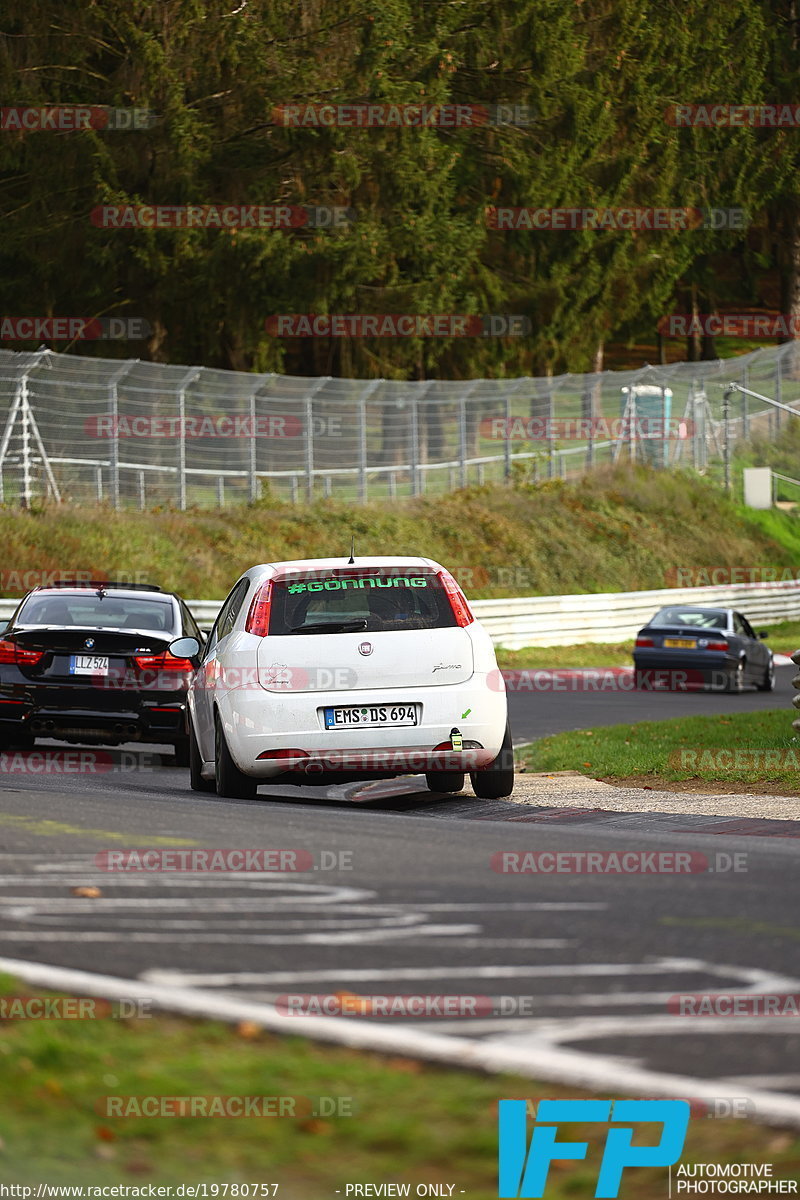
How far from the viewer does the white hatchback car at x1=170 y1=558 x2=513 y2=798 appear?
38.8 feet

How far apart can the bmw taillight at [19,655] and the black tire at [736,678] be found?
1556cm

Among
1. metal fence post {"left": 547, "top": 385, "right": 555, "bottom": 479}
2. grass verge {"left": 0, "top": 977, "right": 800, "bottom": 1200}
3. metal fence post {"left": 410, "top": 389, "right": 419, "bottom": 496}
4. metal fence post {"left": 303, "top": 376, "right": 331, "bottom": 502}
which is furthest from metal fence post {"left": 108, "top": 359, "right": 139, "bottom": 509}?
grass verge {"left": 0, "top": 977, "right": 800, "bottom": 1200}

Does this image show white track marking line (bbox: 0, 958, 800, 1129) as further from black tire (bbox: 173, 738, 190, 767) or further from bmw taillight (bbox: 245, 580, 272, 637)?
black tire (bbox: 173, 738, 190, 767)

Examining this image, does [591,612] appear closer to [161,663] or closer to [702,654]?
[702,654]

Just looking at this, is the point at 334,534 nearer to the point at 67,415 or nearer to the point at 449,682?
the point at 67,415

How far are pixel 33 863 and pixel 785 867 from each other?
3350mm

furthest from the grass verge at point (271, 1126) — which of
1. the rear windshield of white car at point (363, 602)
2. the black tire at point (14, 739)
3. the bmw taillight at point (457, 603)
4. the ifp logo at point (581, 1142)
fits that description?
the black tire at point (14, 739)

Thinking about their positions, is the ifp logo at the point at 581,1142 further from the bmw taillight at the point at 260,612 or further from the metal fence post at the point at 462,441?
the metal fence post at the point at 462,441

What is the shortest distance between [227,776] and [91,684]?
2.99 meters

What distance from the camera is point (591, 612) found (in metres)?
36.4

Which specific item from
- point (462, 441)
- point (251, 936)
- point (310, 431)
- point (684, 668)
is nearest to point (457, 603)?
point (251, 936)

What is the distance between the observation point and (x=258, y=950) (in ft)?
21.2

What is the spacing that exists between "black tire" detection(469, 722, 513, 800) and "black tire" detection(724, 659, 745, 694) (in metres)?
16.1

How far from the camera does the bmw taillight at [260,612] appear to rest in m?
12.1
